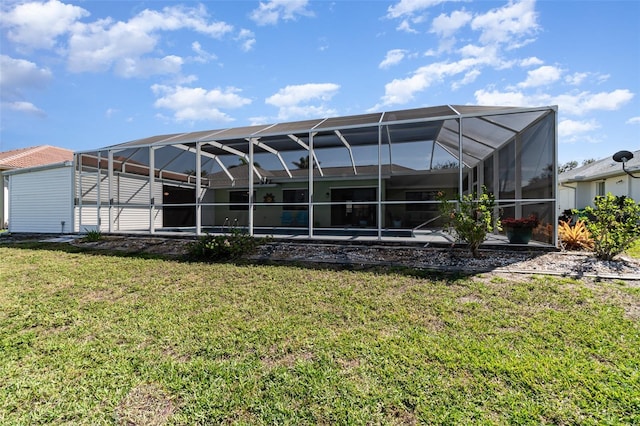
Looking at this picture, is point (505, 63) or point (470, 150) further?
point (470, 150)

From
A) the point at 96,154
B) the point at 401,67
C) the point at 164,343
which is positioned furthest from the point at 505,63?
the point at 96,154

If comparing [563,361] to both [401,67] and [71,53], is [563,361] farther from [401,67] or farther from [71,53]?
[71,53]

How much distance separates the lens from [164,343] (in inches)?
122

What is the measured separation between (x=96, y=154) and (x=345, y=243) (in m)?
9.62

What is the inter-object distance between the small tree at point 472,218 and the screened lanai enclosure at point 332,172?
0.69 metres


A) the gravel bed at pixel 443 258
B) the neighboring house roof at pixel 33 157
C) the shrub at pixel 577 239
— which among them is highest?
the neighboring house roof at pixel 33 157

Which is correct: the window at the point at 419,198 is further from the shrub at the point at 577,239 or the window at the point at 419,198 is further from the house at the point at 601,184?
the shrub at the point at 577,239

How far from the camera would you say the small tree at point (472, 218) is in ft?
18.1

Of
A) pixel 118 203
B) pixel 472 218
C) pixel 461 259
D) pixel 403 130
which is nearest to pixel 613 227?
pixel 472 218

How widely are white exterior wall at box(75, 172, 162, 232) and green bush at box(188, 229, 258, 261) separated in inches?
184

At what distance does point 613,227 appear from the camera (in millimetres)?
5383

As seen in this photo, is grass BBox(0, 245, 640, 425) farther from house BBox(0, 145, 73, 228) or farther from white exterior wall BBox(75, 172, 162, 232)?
house BBox(0, 145, 73, 228)

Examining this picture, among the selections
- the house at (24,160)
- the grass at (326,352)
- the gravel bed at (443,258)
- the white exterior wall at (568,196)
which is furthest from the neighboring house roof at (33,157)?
the white exterior wall at (568,196)

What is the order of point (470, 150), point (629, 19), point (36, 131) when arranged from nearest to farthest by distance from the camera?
point (629, 19)
point (470, 150)
point (36, 131)
